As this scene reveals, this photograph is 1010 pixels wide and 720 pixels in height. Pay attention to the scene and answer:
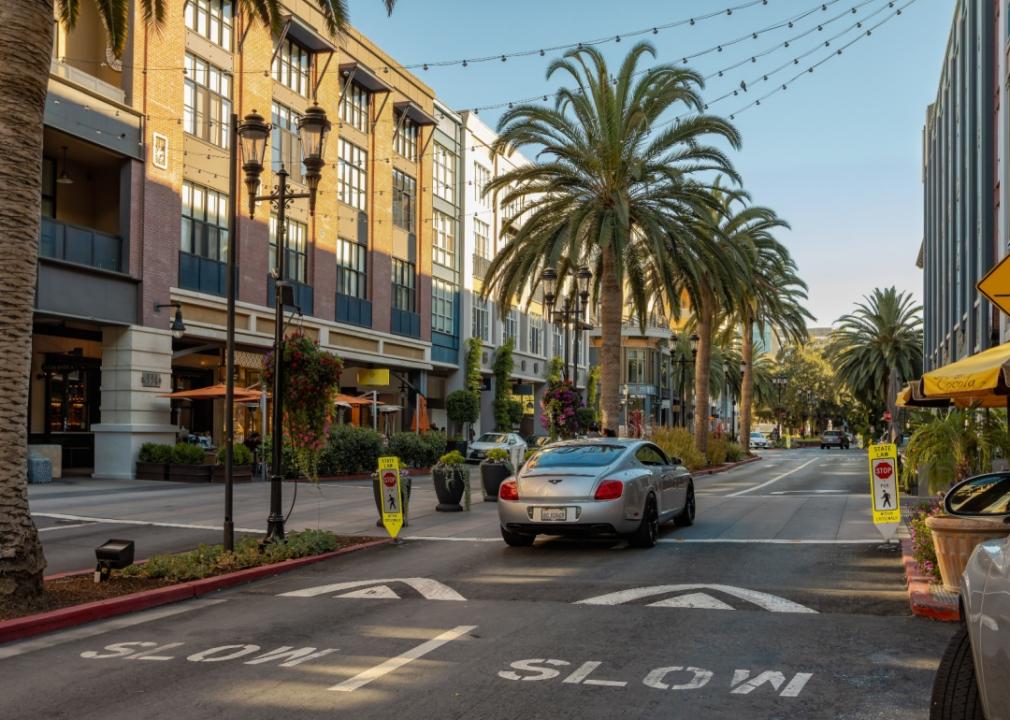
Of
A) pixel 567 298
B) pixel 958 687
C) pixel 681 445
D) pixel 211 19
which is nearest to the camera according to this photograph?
pixel 958 687

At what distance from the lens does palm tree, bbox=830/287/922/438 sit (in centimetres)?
6419

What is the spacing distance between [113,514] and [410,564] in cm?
872

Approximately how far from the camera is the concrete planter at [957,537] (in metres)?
8.61

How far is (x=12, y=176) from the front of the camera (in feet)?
29.6

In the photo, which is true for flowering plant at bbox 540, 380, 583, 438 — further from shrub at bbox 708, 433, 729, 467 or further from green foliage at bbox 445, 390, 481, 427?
green foliage at bbox 445, 390, 481, 427

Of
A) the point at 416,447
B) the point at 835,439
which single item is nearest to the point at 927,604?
the point at 416,447

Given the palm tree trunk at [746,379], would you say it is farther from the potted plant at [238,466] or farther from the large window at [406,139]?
the potted plant at [238,466]

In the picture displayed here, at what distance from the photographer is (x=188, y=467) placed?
27188mm

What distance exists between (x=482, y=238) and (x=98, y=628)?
155 feet

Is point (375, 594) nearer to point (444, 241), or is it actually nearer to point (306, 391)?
point (306, 391)

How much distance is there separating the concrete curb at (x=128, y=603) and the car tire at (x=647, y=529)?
14.1ft

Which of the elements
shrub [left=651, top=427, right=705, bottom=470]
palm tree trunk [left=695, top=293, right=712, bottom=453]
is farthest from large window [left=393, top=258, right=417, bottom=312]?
palm tree trunk [left=695, top=293, right=712, bottom=453]

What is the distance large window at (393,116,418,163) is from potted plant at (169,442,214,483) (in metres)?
21.1

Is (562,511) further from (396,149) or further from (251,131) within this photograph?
(396,149)
